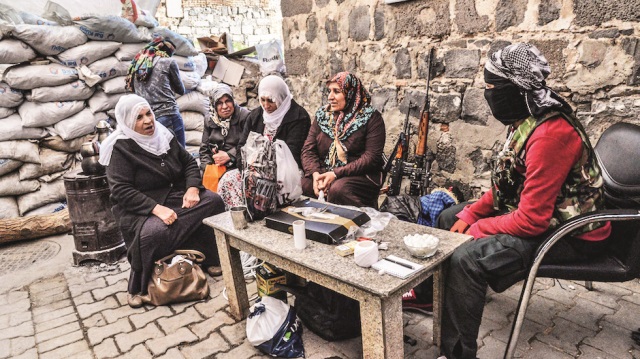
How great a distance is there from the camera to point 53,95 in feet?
14.7

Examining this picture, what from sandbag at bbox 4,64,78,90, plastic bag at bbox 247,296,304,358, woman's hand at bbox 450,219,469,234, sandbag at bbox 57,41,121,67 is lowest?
plastic bag at bbox 247,296,304,358

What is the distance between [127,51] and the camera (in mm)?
4988

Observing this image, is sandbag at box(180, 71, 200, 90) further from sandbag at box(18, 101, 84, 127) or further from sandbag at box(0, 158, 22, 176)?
sandbag at box(0, 158, 22, 176)

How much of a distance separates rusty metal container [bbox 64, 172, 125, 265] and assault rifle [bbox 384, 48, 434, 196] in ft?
8.32

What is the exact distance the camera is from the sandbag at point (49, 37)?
4238 mm

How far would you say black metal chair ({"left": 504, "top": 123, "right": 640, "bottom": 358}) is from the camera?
5.98 ft

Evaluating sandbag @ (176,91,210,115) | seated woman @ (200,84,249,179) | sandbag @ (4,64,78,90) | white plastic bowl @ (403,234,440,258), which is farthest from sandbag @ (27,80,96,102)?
white plastic bowl @ (403,234,440,258)

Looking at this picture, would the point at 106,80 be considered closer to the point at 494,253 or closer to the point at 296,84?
the point at 296,84

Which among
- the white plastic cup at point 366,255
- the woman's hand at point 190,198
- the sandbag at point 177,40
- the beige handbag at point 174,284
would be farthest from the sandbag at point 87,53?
the white plastic cup at point 366,255

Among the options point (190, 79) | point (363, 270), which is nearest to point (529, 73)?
point (363, 270)

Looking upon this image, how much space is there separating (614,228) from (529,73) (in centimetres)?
87

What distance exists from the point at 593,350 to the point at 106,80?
5.28 meters

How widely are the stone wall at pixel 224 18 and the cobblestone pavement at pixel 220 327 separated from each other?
10587mm

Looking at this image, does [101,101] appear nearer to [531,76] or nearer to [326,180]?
[326,180]
